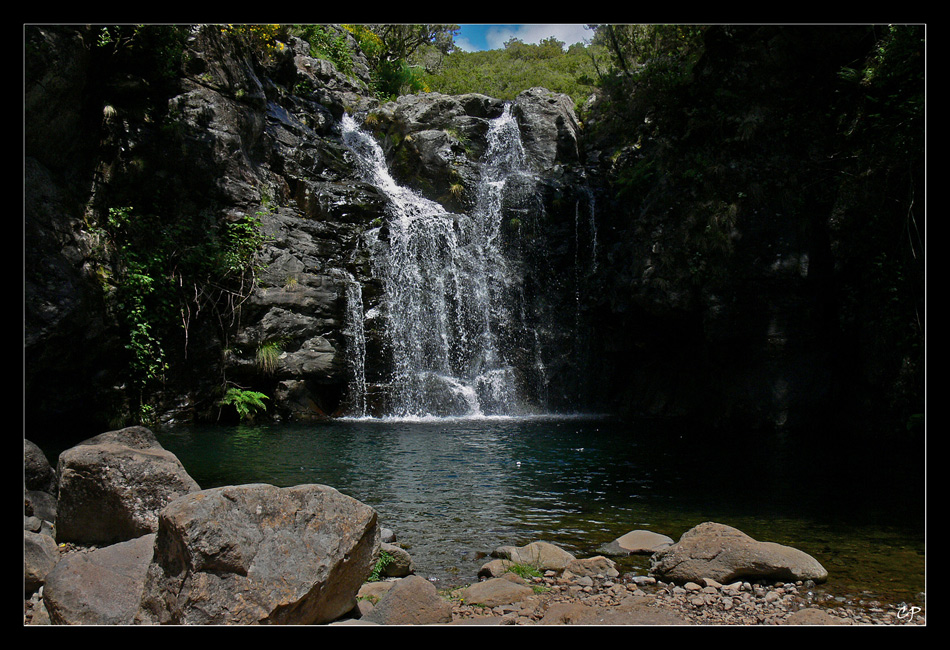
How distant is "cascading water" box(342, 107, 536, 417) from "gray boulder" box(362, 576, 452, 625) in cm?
1218

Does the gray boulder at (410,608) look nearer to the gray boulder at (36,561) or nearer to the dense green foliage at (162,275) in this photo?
the gray boulder at (36,561)

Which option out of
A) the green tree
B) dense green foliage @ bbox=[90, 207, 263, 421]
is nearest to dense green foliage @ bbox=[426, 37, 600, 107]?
the green tree

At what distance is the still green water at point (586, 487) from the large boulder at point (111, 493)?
211cm

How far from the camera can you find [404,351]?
16500 mm

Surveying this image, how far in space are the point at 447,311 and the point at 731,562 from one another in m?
13.2

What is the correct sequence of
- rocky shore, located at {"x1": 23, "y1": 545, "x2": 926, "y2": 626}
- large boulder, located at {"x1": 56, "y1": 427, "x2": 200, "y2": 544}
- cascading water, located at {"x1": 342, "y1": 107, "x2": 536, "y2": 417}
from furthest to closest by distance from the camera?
cascading water, located at {"x1": 342, "y1": 107, "x2": 536, "y2": 417} < large boulder, located at {"x1": 56, "y1": 427, "x2": 200, "y2": 544} < rocky shore, located at {"x1": 23, "y1": 545, "x2": 926, "y2": 626}

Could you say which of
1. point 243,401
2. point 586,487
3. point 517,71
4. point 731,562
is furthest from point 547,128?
point 731,562

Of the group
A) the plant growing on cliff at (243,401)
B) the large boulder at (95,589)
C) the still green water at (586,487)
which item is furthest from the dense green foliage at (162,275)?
the large boulder at (95,589)

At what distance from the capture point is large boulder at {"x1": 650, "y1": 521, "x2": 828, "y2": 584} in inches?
167

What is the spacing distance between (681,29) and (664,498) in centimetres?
1527

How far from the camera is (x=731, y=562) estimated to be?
427cm

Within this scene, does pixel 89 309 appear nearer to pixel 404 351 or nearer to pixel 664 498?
pixel 404 351

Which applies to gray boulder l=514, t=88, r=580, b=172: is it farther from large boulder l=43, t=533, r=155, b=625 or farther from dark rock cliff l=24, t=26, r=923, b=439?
large boulder l=43, t=533, r=155, b=625

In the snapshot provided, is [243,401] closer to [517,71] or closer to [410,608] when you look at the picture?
[410,608]
